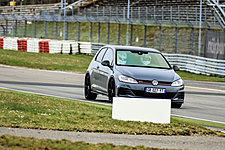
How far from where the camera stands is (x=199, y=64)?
34156 millimetres

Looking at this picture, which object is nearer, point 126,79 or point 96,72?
point 126,79

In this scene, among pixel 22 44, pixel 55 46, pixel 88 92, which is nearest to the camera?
pixel 88 92

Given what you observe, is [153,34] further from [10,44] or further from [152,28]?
[10,44]

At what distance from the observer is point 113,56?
→ 14.4 meters

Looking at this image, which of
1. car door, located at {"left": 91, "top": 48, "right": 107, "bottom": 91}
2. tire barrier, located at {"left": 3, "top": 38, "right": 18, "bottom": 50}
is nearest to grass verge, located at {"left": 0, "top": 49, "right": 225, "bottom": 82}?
tire barrier, located at {"left": 3, "top": 38, "right": 18, "bottom": 50}

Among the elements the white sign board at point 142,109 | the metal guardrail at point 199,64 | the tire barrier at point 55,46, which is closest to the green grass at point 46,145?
the white sign board at point 142,109

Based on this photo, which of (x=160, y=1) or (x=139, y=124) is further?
(x=160, y=1)

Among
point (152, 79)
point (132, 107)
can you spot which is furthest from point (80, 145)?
point (152, 79)

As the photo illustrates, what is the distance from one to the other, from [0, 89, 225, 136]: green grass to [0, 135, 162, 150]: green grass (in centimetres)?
138

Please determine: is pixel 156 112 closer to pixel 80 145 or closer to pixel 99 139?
pixel 99 139

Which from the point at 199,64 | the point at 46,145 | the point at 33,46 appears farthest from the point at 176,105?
the point at 33,46

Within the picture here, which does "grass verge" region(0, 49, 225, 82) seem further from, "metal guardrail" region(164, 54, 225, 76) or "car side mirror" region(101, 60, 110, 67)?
"car side mirror" region(101, 60, 110, 67)

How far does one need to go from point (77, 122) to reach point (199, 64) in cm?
2523

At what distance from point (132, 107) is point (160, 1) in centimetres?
5181
